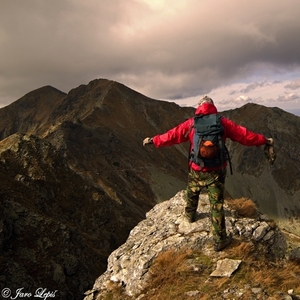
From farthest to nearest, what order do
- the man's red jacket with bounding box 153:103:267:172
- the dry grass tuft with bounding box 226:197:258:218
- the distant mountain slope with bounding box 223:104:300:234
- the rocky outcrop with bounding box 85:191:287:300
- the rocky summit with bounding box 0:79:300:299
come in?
the distant mountain slope with bounding box 223:104:300:234 → the rocky summit with bounding box 0:79:300:299 → the dry grass tuft with bounding box 226:197:258:218 → the rocky outcrop with bounding box 85:191:287:300 → the man's red jacket with bounding box 153:103:267:172

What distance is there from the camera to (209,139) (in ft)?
24.6

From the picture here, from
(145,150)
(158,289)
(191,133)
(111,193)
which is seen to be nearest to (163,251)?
(158,289)

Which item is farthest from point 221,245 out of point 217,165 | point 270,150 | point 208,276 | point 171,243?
point 270,150

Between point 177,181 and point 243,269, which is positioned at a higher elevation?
point 243,269

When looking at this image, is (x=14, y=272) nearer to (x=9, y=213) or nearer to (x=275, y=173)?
(x=9, y=213)

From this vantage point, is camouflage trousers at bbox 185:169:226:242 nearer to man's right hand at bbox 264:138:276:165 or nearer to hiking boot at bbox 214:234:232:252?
hiking boot at bbox 214:234:232:252

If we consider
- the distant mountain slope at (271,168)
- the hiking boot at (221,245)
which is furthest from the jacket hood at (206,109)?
the distant mountain slope at (271,168)

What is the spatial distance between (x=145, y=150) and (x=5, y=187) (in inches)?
3547

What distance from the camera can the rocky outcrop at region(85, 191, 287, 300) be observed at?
27.3 feet

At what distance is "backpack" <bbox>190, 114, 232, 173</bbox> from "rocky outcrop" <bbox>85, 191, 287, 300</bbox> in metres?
2.87

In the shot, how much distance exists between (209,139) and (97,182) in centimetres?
6388

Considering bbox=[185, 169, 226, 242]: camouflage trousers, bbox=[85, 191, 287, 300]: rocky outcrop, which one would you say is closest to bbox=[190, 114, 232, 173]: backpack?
bbox=[185, 169, 226, 242]: camouflage trousers

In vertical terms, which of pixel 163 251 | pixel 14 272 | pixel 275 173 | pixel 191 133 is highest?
pixel 191 133

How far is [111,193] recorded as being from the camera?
6481 centimetres
